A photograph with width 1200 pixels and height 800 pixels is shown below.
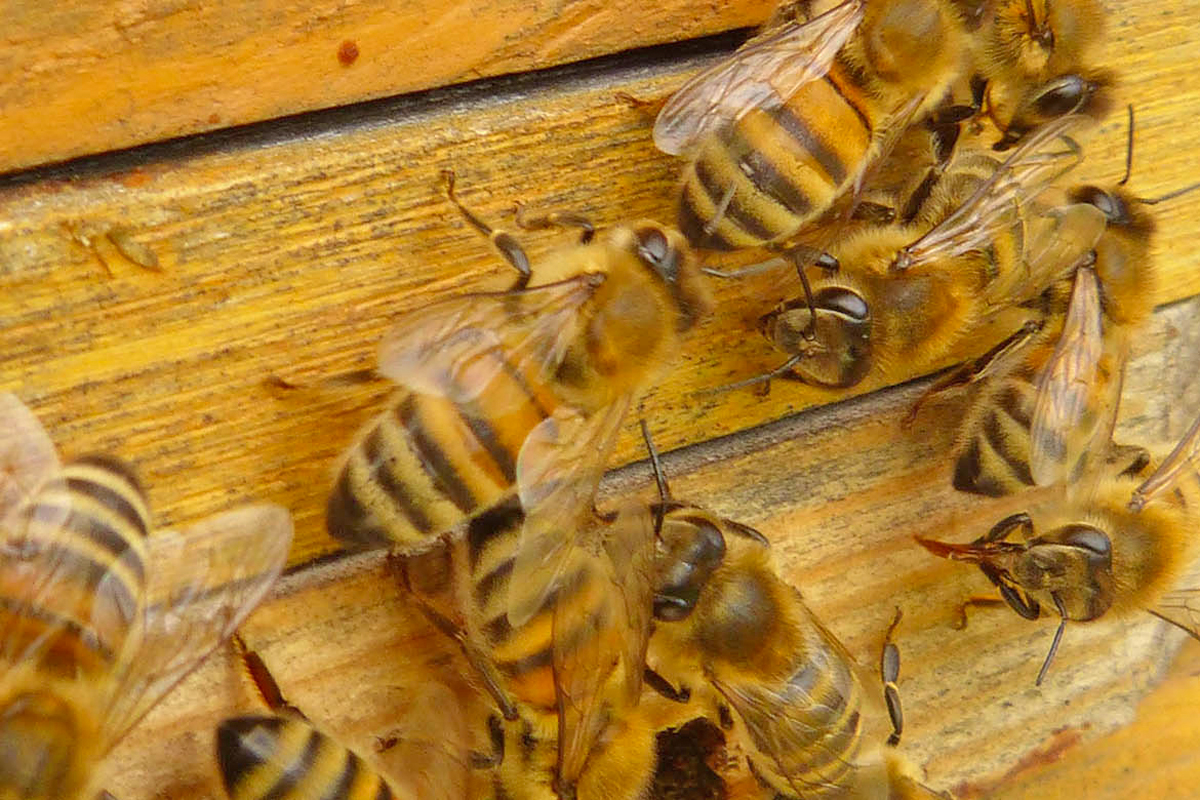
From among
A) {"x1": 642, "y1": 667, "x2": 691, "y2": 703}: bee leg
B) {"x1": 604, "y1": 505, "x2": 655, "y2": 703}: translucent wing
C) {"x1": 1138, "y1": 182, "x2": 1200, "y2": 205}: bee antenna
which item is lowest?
{"x1": 642, "y1": 667, "x2": 691, "y2": 703}: bee leg

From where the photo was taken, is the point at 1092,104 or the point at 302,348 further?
the point at 1092,104

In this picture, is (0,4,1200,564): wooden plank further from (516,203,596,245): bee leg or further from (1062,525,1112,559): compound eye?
(1062,525,1112,559): compound eye

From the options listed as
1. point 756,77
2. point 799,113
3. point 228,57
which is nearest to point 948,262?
point 799,113

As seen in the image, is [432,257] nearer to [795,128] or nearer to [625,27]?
[625,27]

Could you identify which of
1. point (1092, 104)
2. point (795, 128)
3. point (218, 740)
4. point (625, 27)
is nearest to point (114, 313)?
point (218, 740)

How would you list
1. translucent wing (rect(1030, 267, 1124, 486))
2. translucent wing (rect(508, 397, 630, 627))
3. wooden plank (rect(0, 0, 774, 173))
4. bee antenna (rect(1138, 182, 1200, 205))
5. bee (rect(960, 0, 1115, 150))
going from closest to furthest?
wooden plank (rect(0, 0, 774, 173)), translucent wing (rect(508, 397, 630, 627)), bee (rect(960, 0, 1115, 150)), translucent wing (rect(1030, 267, 1124, 486)), bee antenna (rect(1138, 182, 1200, 205))

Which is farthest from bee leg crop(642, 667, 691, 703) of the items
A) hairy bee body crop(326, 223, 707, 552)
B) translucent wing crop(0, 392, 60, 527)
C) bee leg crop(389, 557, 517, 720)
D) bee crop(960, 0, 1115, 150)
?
bee crop(960, 0, 1115, 150)

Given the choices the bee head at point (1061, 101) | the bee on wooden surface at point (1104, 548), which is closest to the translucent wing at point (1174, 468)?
the bee on wooden surface at point (1104, 548)

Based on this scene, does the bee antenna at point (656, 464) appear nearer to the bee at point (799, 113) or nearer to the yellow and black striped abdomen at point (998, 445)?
the bee at point (799, 113)
